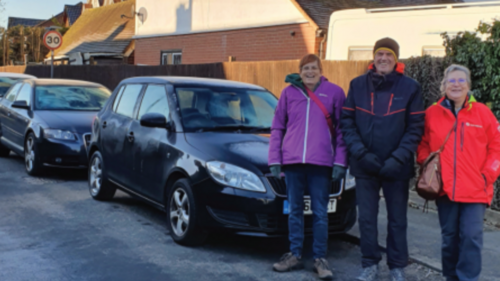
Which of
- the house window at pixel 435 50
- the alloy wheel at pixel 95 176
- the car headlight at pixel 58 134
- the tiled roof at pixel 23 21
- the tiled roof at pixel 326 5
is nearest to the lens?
the alloy wheel at pixel 95 176

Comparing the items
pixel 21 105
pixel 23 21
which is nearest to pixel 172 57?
pixel 21 105

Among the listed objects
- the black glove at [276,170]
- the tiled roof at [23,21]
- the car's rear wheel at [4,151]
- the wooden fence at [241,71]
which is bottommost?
the car's rear wheel at [4,151]

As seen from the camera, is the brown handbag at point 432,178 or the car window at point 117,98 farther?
the car window at point 117,98

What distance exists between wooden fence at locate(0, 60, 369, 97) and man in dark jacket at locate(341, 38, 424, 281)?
5.47 metres

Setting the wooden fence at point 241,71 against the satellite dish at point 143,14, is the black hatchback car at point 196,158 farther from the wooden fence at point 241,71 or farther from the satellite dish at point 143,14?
the satellite dish at point 143,14

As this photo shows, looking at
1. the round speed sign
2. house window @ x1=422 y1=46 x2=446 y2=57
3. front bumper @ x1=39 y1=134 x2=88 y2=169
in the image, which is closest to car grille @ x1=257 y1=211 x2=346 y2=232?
front bumper @ x1=39 y1=134 x2=88 y2=169

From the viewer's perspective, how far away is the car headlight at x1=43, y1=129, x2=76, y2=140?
9.59 metres

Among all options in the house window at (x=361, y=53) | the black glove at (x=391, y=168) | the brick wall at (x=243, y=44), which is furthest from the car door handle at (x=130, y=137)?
the brick wall at (x=243, y=44)

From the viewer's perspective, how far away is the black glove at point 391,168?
455 cm

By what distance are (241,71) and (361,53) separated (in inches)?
131

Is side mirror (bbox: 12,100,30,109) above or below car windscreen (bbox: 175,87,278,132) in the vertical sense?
below

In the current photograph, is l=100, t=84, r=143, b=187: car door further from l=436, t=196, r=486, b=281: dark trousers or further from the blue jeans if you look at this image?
l=436, t=196, r=486, b=281: dark trousers

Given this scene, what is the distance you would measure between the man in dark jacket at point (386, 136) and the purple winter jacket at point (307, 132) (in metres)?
0.22

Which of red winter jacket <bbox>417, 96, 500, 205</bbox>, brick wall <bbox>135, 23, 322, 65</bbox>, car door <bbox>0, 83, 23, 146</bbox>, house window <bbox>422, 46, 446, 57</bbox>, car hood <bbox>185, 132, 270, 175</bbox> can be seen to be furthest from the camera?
brick wall <bbox>135, 23, 322, 65</bbox>
